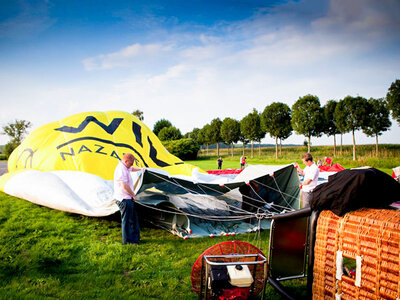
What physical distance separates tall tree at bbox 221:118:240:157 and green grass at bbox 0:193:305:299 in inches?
1346

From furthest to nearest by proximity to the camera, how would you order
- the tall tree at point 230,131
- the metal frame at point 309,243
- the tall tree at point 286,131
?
the tall tree at point 230,131 < the tall tree at point 286,131 < the metal frame at point 309,243

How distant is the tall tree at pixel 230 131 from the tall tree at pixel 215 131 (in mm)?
2324

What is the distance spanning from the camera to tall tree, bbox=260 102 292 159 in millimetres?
30125

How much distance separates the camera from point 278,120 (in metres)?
30.1

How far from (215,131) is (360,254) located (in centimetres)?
4008

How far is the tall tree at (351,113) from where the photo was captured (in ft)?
76.1

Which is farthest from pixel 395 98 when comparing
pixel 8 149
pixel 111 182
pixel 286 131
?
pixel 8 149

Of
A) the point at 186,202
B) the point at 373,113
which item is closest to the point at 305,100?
the point at 373,113

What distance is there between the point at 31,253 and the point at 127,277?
167 centimetres

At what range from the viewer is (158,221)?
5.27 meters

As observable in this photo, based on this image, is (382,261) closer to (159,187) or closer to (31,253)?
(159,187)

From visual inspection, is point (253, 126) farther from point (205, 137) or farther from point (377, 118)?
point (377, 118)

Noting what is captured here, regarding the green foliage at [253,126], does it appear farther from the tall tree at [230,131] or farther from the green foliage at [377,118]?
the green foliage at [377,118]

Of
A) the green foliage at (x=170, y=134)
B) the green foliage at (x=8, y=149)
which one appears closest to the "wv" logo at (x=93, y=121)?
the green foliage at (x=170, y=134)
